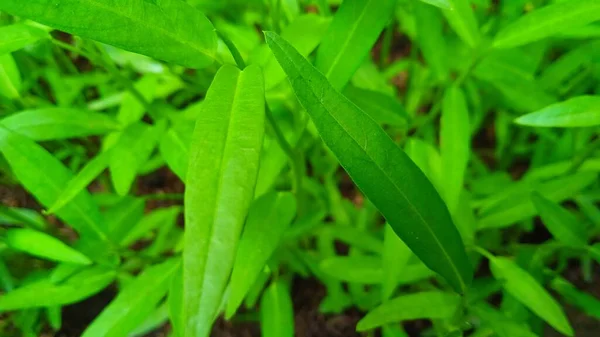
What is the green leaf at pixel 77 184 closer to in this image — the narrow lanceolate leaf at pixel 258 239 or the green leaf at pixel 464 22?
the narrow lanceolate leaf at pixel 258 239

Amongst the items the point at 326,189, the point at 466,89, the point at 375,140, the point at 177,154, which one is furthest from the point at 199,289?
the point at 466,89

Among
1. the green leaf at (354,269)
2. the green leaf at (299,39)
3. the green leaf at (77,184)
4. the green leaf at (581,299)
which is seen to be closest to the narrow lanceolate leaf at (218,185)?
the green leaf at (299,39)

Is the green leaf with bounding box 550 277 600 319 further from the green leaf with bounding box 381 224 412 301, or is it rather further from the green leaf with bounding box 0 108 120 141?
the green leaf with bounding box 0 108 120 141

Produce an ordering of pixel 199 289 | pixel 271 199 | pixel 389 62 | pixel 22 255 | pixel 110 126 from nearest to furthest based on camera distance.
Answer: pixel 199 289 < pixel 271 199 < pixel 110 126 < pixel 22 255 < pixel 389 62

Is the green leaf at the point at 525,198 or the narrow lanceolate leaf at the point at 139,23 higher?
the narrow lanceolate leaf at the point at 139,23

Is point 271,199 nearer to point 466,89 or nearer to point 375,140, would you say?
point 375,140

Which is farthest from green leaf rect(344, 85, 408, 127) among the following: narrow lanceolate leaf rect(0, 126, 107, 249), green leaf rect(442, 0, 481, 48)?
narrow lanceolate leaf rect(0, 126, 107, 249)
